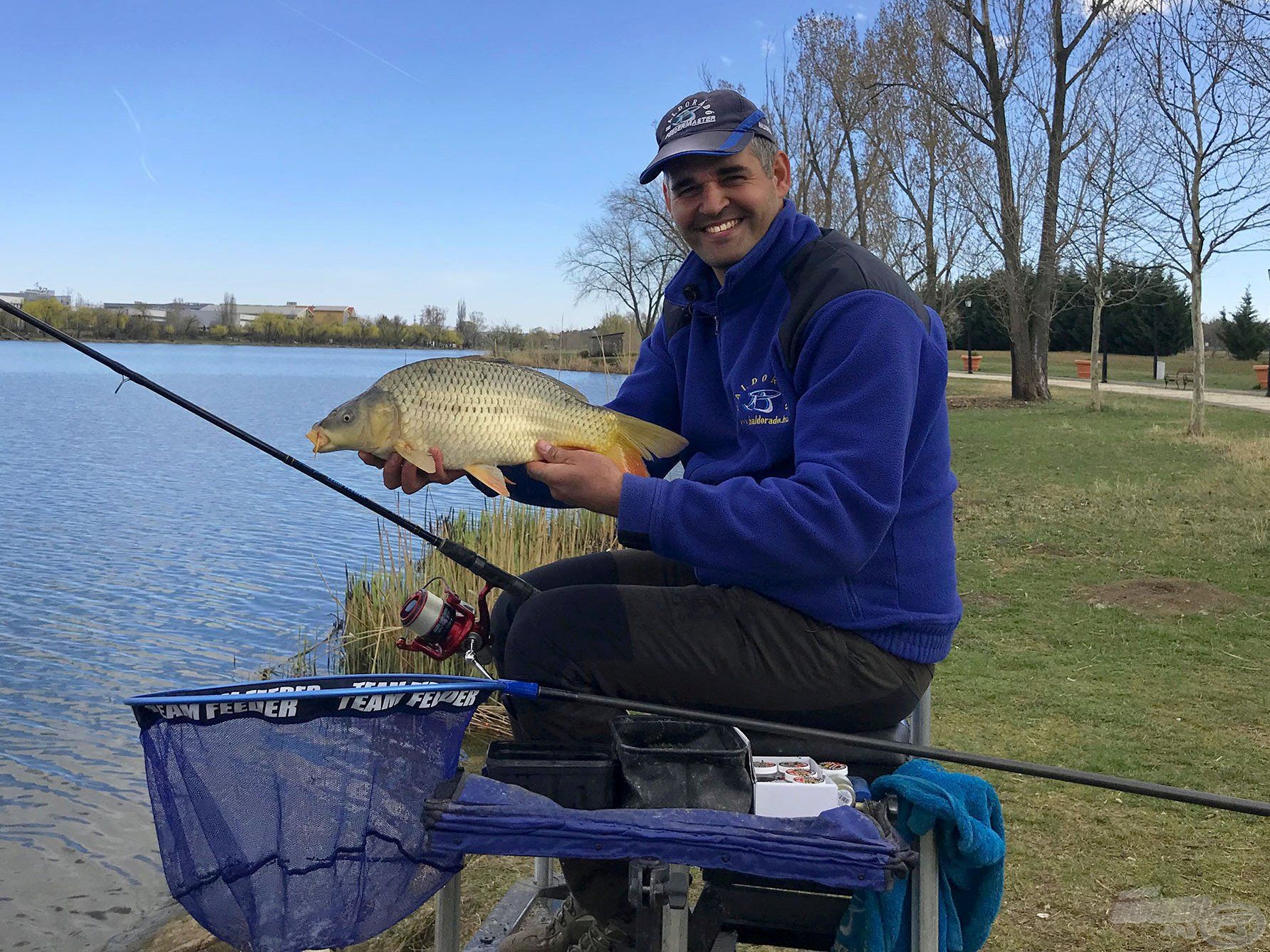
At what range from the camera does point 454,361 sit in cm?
223

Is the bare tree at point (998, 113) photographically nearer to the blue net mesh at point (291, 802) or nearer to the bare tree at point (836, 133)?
the bare tree at point (836, 133)

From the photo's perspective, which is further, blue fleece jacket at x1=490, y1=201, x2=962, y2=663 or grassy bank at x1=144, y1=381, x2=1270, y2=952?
grassy bank at x1=144, y1=381, x2=1270, y2=952

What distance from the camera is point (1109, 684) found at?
14.9ft

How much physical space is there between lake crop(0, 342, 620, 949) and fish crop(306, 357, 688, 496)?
12 cm

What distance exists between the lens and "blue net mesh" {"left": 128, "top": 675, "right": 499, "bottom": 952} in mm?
1604

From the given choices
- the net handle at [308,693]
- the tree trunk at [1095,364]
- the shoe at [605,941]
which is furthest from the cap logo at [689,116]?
the tree trunk at [1095,364]

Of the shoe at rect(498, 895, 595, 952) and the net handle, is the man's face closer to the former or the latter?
the net handle

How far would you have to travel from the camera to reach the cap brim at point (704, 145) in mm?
2150

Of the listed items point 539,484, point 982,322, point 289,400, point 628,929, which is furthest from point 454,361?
point 982,322

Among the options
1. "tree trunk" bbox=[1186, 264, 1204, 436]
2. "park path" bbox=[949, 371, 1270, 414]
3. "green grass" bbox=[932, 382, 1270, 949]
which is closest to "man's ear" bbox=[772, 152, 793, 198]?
"green grass" bbox=[932, 382, 1270, 949]

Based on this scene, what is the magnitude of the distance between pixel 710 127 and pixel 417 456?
88 cm

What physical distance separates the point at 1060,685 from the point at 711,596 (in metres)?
3.10

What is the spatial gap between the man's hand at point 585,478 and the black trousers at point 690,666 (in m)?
0.16

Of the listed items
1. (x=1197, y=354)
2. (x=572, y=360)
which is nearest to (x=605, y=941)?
(x=572, y=360)
